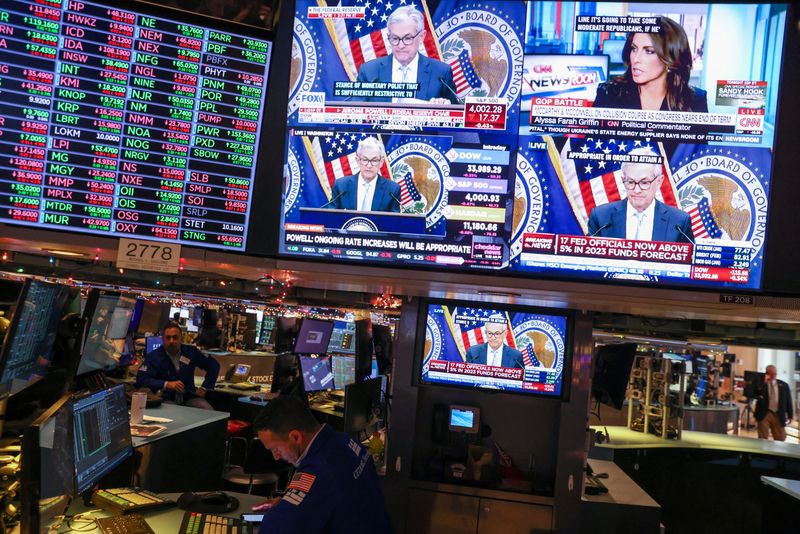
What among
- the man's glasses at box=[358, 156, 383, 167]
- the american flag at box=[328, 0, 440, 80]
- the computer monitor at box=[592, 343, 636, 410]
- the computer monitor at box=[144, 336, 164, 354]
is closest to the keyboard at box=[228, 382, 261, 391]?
the computer monitor at box=[144, 336, 164, 354]

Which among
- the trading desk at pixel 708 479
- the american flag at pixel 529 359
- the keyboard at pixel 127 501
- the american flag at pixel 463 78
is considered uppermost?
the american flag at pixel 463 78

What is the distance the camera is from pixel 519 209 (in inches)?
120

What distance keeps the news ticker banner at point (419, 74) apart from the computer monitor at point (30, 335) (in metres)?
1.59

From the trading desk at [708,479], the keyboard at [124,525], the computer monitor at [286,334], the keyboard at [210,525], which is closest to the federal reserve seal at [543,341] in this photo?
the keyboard at [210,525]

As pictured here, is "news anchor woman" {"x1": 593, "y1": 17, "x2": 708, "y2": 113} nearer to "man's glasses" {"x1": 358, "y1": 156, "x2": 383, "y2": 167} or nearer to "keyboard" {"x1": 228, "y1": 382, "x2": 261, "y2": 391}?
"man's glasses" {"x1": 358, "y1": 156, "x2": 383, "y2": 167}

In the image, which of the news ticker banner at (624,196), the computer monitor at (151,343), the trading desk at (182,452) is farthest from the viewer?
the computer monitor at (151,343)

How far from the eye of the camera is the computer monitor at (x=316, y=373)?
758 cm

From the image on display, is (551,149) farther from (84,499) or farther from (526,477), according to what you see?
(84,499)

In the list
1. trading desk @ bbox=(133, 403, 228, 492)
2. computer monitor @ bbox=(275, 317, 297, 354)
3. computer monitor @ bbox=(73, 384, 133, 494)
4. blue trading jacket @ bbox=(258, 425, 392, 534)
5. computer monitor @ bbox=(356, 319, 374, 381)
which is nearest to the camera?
blue trading jacket @ bbox=(258, 425, 392, 534)

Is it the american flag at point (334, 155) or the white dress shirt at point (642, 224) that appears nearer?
the white dress shirt at point (642, 224)

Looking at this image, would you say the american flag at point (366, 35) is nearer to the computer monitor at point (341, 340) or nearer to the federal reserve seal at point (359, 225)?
the federal reserve seal at point (359, 225)

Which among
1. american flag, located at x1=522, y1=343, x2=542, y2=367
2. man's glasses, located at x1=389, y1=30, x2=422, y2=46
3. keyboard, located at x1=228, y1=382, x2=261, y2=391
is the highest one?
man's glasses, located at x1=389, y1=30, x2=422, y2=46

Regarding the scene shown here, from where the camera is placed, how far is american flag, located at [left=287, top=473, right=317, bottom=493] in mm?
2674

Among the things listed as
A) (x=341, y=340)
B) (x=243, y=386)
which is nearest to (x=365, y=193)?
(x=243, y=386)
